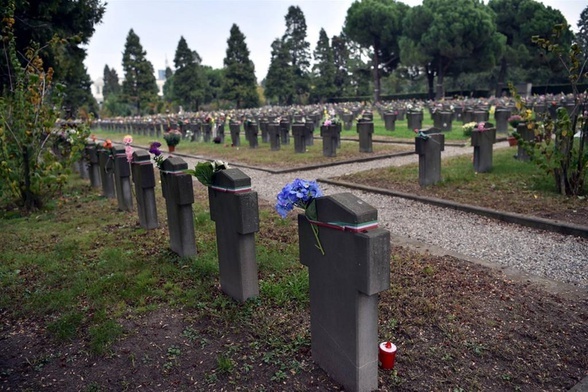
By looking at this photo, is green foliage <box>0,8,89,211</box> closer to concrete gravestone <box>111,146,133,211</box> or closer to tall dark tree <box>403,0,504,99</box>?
concrete gravestone <box>111,146,133,211</box>

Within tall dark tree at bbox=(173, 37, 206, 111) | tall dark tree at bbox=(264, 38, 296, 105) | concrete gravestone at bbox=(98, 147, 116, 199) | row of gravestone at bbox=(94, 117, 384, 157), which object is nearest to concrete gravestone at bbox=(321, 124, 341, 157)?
row of gravestone at bbox=(94, 117, 384, 157)

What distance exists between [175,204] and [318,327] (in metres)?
2.70

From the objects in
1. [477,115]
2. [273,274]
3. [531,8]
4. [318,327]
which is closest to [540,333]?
[318,327]

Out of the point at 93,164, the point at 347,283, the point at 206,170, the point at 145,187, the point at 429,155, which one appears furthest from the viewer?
the point at 93,164

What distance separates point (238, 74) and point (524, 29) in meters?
31.7

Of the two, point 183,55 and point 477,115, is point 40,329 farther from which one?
point 183,55

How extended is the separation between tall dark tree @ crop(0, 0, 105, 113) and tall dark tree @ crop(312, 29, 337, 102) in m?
52.0

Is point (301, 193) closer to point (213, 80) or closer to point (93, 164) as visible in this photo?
point (93, 164)

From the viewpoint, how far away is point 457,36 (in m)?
46.8

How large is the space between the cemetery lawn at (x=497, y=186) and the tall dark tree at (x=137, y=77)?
50.8m

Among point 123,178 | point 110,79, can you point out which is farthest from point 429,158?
point 110,79

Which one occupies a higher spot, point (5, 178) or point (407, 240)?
point (5, 178)

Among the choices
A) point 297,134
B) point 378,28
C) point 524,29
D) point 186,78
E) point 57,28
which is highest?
point 378,28

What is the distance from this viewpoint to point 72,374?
3.32 metres
